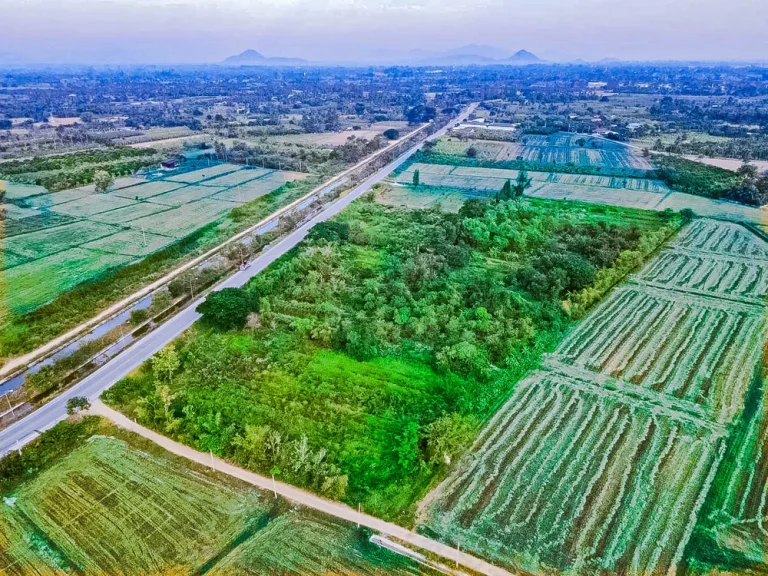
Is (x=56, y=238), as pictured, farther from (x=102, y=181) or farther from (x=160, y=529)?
(x=160, y=529)

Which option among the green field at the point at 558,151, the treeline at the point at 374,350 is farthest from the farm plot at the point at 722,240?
the green field at the point at 558,151

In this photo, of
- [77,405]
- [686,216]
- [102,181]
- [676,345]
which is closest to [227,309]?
[77,405]

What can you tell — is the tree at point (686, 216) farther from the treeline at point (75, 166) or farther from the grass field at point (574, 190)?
the treeline at point (75, 166)

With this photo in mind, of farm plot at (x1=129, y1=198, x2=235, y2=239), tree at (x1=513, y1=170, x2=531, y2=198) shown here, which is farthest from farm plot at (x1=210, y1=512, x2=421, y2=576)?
tree at (x1=513, y1=170, x2=531, y2=198)

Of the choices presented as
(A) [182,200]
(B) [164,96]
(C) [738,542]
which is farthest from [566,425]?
(B) [164,96]

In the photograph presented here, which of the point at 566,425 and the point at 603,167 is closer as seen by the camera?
the point at 566,425

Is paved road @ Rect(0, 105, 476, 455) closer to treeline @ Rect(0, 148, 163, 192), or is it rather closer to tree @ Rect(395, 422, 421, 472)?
tree @ Rect(395, 422, 421, 472)

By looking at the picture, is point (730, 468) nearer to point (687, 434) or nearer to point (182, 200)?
point (687, 434)
